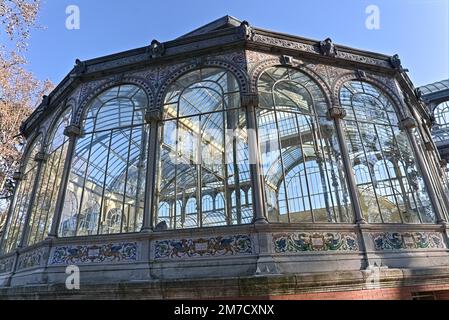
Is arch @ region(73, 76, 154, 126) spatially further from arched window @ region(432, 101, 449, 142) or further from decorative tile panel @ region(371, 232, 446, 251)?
arched window @ region(432, 101, 449, 142)

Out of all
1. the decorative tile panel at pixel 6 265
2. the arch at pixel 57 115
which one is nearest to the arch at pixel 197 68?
the arch at pixel 57 115

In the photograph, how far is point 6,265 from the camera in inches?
427

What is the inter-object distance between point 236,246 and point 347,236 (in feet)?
9.34

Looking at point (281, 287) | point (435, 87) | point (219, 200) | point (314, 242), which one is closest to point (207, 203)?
point (219, 200)

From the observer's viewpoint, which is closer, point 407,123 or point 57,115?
point 407,123

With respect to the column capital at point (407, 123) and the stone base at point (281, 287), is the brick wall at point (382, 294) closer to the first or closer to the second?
the stone base at point (281, 287)

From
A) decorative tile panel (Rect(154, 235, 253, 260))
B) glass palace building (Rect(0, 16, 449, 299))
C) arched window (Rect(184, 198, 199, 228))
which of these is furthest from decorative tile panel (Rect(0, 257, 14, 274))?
arched window (Rect(184, 198, 199, 228))

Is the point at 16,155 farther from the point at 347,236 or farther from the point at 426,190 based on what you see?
the point at 426,190

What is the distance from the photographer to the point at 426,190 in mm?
10078

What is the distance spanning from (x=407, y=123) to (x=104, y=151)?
10825 millimetres

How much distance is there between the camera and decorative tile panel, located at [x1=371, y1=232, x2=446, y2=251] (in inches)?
333

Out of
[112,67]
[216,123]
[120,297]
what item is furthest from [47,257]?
[216,123]

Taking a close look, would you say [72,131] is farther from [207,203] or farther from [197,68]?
[207,203]
